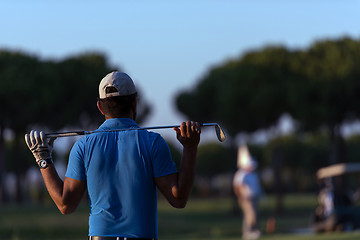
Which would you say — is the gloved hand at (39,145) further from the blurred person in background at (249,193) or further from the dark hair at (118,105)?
the blurred person in background at (249,193)

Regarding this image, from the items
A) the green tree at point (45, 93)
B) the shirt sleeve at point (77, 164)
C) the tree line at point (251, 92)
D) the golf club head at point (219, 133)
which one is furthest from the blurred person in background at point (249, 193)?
the green tree at point (45, 93)

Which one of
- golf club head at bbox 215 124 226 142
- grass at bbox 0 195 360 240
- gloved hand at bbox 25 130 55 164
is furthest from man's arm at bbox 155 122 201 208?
grass at bbox 0 195 360 240

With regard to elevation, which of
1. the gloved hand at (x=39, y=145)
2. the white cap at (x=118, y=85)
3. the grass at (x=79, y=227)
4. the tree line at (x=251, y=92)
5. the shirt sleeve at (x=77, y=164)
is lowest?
the grass at (x=79, y=227)

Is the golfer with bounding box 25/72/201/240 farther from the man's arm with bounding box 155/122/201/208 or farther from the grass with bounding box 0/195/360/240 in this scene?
the grass with bounding box 0/195/360/240

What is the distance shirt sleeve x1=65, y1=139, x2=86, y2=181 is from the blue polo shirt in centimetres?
2

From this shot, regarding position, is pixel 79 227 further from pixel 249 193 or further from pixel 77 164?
pixel 77 164

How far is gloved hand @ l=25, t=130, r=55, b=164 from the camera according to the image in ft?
12.8

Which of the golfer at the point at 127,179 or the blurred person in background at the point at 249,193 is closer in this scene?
the golfer at the point at 127,179

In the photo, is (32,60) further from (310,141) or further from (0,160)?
(310,141)

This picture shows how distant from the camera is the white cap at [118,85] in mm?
3869

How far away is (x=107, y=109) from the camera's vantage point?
3.93 m

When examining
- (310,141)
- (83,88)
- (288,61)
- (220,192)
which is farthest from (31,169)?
(288,61)

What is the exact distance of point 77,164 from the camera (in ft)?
12.5

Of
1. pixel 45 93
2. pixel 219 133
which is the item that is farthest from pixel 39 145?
pixel 45 93
